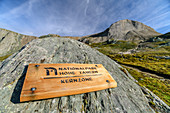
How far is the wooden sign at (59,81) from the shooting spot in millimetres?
3133

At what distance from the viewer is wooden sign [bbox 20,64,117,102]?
10.3 ft

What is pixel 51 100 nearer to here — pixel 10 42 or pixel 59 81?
pixel 59 81

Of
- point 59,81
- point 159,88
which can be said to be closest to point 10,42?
point 59,81

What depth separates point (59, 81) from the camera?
12.1 feet

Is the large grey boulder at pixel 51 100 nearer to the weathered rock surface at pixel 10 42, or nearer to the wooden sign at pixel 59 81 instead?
the wooden sign at pixel 59 81

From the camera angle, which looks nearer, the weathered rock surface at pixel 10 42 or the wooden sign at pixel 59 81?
the wooden sign at pixel 59 81

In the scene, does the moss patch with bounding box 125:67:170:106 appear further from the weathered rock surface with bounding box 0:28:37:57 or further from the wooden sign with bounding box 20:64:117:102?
the weathered rock surface with bounding box 0:28:37:57

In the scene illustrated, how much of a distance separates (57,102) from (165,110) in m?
8.29

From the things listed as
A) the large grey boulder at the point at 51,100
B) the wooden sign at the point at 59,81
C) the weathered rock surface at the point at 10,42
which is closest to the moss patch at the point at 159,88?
the large grey boulder at the point at 51,100

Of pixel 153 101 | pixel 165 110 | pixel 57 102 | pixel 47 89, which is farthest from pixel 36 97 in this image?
pixel 165 110

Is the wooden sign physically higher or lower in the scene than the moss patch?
higher

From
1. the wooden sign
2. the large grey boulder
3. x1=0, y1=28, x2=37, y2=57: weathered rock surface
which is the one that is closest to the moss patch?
the large grey boulder

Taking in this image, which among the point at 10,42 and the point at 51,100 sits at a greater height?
the point at 10,42

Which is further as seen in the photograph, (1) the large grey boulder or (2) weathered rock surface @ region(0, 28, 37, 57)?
(2) weathered rock surface @ region(0, 28, 37, 57)
